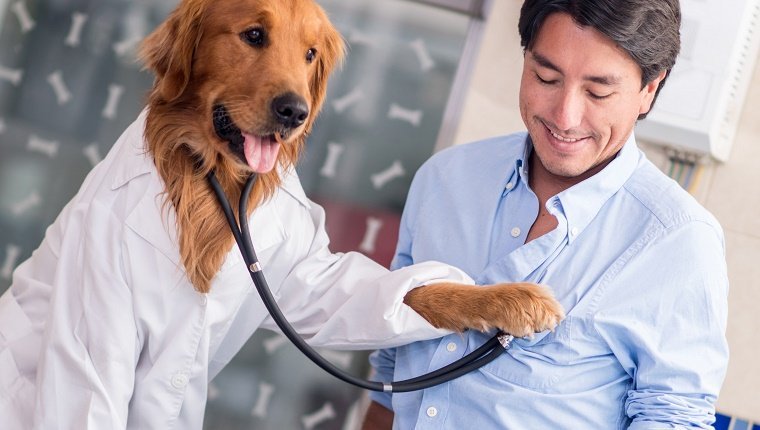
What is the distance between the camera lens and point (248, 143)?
59.4 inches

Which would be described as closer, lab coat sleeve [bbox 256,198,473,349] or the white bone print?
lab coat sleeve [bbox 256,198,473,349]

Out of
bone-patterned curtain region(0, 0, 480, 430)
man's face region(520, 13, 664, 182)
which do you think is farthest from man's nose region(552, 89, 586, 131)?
bone-patterned curtain region(0, 0, 480, 430)

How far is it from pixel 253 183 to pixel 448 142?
45.3 inches

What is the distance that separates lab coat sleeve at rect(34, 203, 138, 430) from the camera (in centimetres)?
145

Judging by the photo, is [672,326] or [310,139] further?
[310,139]

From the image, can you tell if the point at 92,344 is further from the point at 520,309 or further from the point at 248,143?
the point at 520,309

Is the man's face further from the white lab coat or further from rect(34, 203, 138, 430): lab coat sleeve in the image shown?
rect(34, 203, 138, 430): lab coat sleeve

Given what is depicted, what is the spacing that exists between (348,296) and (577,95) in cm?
57

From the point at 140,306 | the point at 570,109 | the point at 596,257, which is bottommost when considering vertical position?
the point at 140,306

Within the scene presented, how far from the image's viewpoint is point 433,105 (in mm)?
2697

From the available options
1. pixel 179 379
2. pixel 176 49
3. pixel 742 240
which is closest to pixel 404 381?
pixel 179 379

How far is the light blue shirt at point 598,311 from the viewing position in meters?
1.39

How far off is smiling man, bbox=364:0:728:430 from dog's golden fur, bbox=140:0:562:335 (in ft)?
0.38

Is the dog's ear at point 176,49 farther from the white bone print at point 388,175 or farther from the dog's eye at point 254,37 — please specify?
the white bone print at point 388,175
